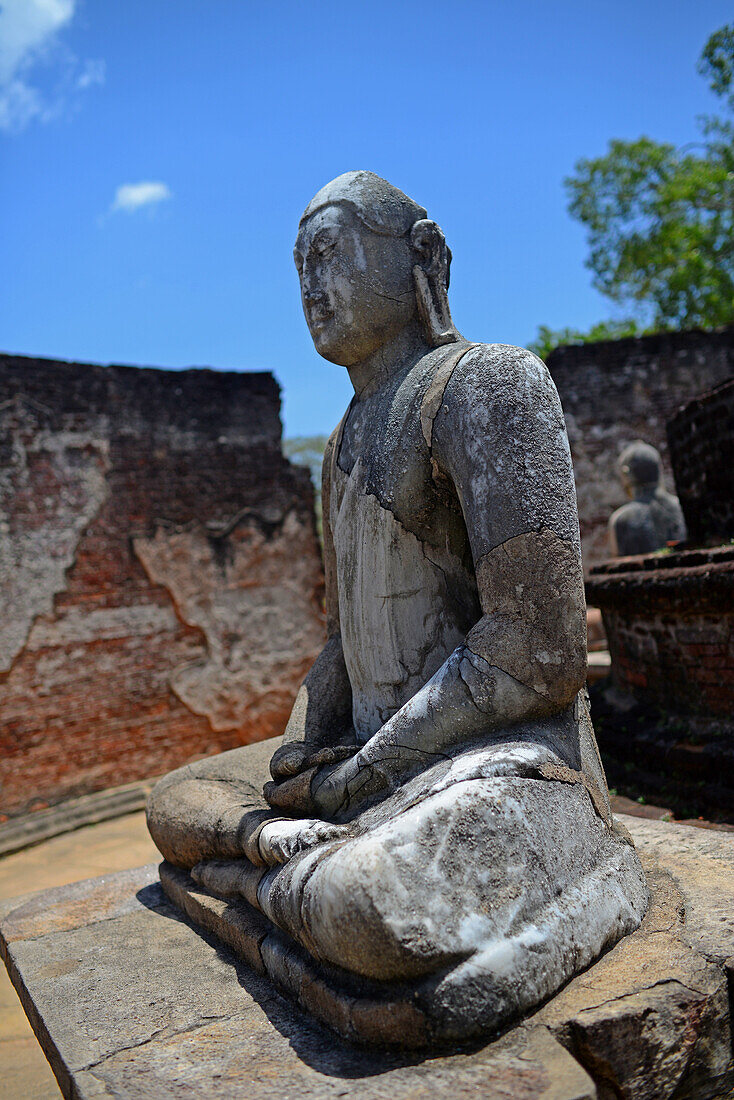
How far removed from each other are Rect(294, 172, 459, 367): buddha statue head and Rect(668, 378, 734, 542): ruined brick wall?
2458mm

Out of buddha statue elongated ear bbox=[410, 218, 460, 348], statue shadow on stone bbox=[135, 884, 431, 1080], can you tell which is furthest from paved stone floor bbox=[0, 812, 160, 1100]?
buddha statue elongated ear bbox=[410, 218, 460, 348]

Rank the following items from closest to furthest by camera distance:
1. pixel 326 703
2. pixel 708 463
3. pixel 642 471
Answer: pixel 326 703 < pixel 708 463 < pixel 642 471

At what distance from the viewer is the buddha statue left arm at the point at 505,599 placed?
1.75 metres

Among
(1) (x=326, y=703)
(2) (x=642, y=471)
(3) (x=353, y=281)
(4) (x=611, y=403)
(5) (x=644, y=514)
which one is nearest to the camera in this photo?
(3) (x=353, y=281)

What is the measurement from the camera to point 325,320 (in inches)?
87.3

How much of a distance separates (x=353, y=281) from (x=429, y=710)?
110 centimetres

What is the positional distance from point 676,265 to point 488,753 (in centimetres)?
1560

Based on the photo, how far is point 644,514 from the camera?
7.48 m

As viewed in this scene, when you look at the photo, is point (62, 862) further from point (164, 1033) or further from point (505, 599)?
point (505, 599)

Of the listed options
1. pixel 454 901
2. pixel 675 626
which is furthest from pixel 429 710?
pixel 675 626

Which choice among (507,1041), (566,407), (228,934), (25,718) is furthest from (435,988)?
(566,407)

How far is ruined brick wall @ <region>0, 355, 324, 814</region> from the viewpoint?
6473 millimetres

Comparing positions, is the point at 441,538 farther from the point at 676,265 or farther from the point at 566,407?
the point at 676,265

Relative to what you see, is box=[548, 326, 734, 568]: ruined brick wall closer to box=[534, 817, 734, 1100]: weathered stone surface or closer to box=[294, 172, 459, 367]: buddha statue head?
box=[294, 172, 459, 367]: buddha statue head
